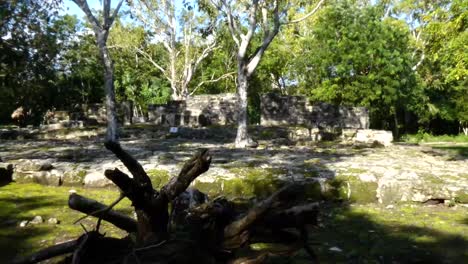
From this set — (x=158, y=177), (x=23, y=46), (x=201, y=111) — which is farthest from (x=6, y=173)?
(x=201, y=111)

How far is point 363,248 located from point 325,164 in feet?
11.5

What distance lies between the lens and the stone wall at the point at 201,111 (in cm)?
2064

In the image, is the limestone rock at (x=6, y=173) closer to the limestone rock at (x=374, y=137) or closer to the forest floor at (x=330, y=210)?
the forest floor at (x=330, y=210)

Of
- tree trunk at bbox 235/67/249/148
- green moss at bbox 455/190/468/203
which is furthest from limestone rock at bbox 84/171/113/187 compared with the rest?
tree trunk at bbox 235/67/249/148

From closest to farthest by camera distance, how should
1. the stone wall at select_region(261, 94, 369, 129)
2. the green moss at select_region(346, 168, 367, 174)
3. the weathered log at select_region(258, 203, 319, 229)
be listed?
the weathered log at select_region(258, 203, 319, 229) < the green moss at select_region(346, 168, 367, 174) < the stone wall at select_region(261, 94, 369, 129)

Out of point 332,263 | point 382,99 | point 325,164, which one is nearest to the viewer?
point 332,263

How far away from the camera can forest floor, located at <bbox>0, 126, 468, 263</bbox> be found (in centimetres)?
408

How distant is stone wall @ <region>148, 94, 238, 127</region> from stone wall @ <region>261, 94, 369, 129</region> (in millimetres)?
2676

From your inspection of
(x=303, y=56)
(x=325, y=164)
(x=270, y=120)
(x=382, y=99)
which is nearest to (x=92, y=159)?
(x=325, y=164)

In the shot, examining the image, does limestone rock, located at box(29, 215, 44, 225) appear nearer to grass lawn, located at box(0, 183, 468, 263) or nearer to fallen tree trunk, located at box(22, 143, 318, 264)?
grass lawn, located at box(0, 183, 468, 263)

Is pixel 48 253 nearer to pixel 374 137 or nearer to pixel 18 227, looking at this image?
pixel 18 227

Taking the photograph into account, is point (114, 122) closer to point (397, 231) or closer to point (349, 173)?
point (349, 173)

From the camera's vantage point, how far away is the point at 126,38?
3197 cm

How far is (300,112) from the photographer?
63.3 feet
